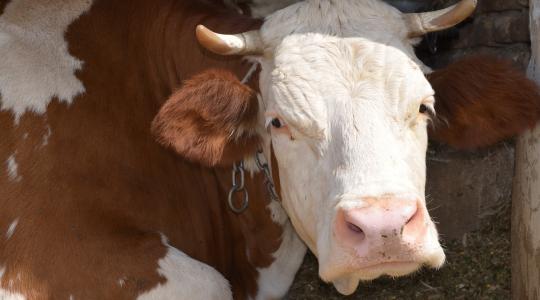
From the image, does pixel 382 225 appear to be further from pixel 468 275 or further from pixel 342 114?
pixel 468 275

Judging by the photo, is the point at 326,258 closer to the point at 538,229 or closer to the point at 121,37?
the point at 538,229

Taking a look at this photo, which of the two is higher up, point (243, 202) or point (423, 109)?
point (423, 109)

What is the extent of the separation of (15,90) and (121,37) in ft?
2.32

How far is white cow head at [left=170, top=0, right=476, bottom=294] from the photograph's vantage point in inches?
145

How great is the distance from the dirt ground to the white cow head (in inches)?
65.7

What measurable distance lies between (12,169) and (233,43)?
1.45 m

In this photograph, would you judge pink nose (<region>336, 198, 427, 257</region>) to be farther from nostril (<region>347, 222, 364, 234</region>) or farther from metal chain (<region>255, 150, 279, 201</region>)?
metal chain (<region>255, 150, 279, 201</region>)

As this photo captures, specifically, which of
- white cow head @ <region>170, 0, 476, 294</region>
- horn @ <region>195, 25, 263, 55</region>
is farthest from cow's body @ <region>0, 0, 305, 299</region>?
white cow head @ <region>170, 0, 476, 294</region>

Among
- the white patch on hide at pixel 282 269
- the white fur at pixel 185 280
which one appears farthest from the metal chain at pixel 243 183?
the white fur at pixel 185 280

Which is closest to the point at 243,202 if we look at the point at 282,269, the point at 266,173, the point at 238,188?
the point at 238,188

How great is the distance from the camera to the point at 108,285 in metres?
4.70

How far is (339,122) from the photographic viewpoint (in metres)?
3.97

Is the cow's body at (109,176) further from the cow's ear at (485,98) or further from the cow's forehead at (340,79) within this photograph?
the cow's ear at (485,98)

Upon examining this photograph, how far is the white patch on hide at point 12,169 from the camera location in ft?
15.9
